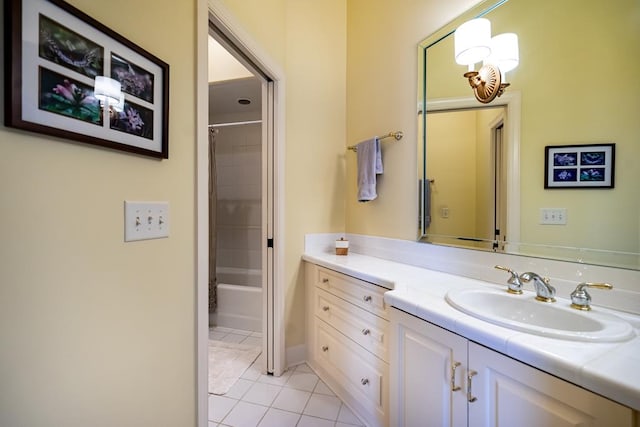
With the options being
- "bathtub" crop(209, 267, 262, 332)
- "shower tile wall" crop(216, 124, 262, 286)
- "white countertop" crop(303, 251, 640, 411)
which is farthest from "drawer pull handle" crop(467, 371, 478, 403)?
"shower tile wall" crop(216, 124, 262, 286)

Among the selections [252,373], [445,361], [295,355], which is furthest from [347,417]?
[445,361]

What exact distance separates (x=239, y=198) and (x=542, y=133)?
3.03 meters

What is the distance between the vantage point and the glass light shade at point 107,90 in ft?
2.31

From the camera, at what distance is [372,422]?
55.6 inches

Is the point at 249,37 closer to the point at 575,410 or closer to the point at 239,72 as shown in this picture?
the point at 239,72

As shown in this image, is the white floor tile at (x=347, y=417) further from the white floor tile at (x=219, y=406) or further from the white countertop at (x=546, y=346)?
the white countertop at (x=546, y=346)

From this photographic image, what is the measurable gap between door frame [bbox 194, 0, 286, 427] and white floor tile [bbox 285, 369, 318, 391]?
11 centimetres

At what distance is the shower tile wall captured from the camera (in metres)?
3.40

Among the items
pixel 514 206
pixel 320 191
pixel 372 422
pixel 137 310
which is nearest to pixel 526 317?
pixel 514 206

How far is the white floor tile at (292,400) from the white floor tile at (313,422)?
66 millimetres

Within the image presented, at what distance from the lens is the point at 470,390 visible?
2.79 ft

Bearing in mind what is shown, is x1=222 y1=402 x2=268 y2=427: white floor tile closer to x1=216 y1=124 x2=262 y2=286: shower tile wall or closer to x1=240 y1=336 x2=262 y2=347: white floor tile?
x1=240 y1=336 x2=262 y2=347: white floor tile

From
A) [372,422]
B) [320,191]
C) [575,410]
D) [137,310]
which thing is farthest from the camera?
[320,191]

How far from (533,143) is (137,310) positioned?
5.25 ft
